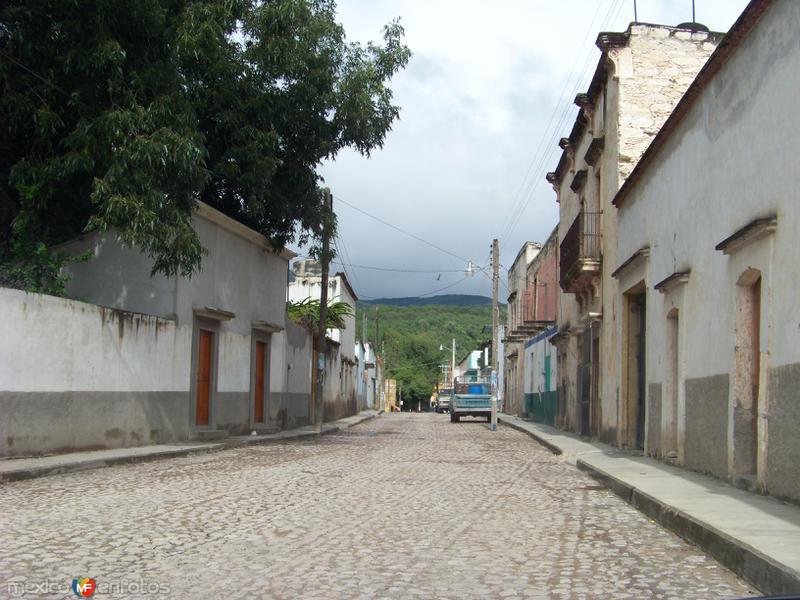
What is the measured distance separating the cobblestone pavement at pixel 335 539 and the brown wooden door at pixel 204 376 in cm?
638

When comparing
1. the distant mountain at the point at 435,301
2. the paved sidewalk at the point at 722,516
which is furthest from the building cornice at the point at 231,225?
the distant mountain at the point at 435,301

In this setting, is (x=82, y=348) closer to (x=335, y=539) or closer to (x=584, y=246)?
(x=335, y=539)

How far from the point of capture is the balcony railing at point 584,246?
2044 centimetres

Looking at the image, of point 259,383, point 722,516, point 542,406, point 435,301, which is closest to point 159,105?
point 259,383

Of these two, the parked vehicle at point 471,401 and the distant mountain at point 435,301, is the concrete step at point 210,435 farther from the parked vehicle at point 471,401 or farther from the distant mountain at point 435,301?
the distant mountain at point 435,301

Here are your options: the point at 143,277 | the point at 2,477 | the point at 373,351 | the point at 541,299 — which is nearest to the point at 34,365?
the point at 2,477

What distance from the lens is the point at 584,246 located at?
831 inches

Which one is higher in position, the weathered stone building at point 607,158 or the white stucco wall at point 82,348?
the weathered stone building at point 607,158

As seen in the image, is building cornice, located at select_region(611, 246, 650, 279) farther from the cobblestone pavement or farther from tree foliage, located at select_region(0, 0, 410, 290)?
tree foliage, located at select_region(0, 0, 410, 290)

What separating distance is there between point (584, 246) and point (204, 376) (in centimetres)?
947

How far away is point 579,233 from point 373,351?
5652 centimetres

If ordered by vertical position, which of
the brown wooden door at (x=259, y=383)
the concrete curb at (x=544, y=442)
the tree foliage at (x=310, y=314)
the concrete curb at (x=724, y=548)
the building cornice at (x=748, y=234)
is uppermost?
the tree foliage at (x=310, y=314)

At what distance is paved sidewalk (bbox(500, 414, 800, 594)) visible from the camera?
5.61m

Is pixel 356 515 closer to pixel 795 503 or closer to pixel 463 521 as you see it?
pixel 463 521
